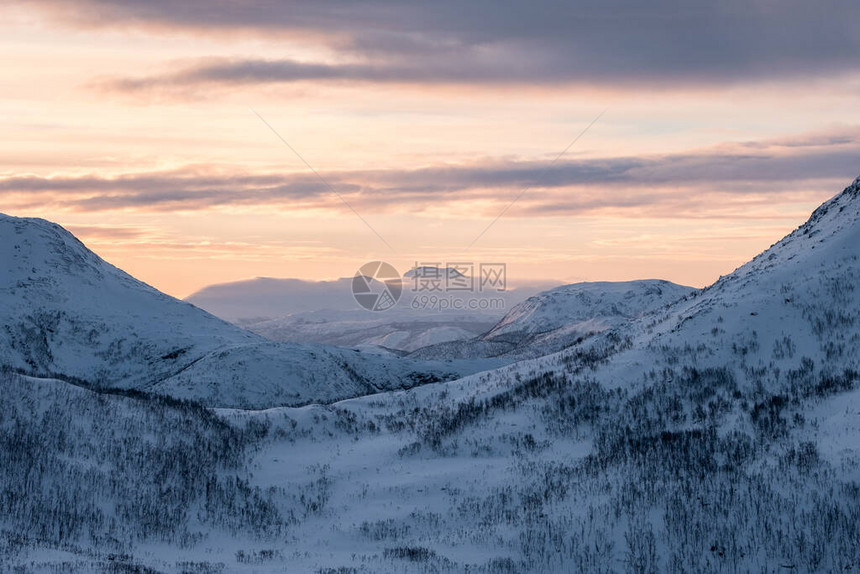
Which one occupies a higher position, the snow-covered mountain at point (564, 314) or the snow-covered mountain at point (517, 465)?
the snow-covered mountain at point (564, 314)

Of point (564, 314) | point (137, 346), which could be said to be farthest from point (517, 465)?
point (564, 314)

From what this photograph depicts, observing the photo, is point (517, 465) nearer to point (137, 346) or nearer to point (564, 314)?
point (137, 346)

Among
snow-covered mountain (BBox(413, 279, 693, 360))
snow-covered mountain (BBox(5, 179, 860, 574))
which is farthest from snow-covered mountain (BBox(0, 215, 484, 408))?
snow-covered mountain (BBox(413, 279, 693, 360))

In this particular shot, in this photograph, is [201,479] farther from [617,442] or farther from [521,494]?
[617,442]

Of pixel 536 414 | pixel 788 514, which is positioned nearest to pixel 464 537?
pixel 788 514

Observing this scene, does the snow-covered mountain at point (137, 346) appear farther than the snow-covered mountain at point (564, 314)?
No

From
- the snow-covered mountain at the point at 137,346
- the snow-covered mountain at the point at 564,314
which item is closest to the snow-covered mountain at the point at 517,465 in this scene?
the snow-covered mountain at the point at 137,346

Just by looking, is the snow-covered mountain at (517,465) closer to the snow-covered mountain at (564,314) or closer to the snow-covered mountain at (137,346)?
the snow-covered mountain at (137,346)
